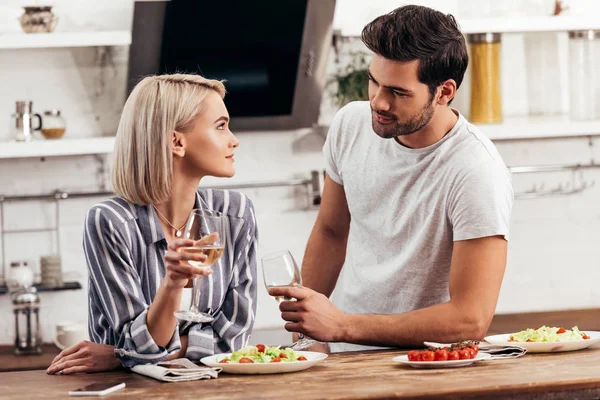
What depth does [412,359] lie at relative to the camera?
1938mm

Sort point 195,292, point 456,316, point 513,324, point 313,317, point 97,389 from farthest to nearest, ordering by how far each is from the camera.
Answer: point 513,324
point 456,316
point 313,317
point 195,292
point 97,389

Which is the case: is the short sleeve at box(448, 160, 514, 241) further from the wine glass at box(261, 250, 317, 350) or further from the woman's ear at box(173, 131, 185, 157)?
the woman's ear at box(173, 131, 185, 157)

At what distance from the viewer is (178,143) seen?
88.4 inches

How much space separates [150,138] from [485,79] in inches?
82.0

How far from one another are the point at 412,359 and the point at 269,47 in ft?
6.75

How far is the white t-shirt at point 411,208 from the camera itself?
228 centimetres

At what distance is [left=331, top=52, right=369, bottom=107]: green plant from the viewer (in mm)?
3900

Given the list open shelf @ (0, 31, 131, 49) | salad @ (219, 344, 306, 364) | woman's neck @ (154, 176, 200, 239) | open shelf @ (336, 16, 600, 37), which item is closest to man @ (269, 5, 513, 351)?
salad @ (219, 344, 306, 364)

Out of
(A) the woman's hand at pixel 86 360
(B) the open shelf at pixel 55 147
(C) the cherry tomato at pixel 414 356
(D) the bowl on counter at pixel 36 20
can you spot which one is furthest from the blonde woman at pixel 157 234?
(D) the bowl on counter at pixel 36 20

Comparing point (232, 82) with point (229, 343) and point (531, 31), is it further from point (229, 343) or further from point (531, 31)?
point (229, 343)

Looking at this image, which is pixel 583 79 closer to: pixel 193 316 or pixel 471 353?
pixel 471 353

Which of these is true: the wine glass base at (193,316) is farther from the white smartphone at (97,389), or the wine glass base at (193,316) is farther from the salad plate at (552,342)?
the salad plate at (552,342)

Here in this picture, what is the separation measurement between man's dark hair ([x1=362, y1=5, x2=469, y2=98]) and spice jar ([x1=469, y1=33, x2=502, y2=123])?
5.06 ft

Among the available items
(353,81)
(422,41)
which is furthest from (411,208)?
(353,81)
